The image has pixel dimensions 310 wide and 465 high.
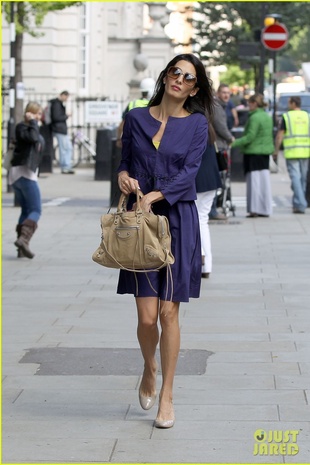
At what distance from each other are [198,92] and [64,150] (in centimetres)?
2096

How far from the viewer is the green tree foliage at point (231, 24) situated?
48094 millimetres

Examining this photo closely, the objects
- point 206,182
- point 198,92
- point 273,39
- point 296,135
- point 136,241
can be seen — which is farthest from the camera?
point 273,39

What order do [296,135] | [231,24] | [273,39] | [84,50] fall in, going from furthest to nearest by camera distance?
[231,24] → [84,50] → [273,39] → [296,135]

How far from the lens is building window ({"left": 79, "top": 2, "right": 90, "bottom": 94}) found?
117ft

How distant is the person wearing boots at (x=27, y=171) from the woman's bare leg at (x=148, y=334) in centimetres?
676

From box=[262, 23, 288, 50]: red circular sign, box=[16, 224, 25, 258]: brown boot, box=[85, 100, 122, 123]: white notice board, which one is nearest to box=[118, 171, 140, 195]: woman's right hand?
box=[16, 224, 25, 258]: brown boot

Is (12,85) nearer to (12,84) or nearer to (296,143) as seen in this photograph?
(12,84)

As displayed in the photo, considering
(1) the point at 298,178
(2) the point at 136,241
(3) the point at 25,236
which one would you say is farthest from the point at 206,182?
(1) the point at 298,178

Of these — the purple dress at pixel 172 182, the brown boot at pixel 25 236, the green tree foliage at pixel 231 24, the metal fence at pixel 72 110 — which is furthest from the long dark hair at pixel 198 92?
the green tree foliage at pixel 231 24

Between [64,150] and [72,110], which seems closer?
[64,150]

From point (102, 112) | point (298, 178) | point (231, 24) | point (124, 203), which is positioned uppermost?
point (231, 24)

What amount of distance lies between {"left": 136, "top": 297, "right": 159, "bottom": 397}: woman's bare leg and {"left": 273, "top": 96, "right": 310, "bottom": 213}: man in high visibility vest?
11923 mm

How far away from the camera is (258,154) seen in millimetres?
17500

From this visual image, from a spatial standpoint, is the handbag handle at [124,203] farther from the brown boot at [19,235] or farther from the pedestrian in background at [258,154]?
the pedestrian in background at [258,154]
